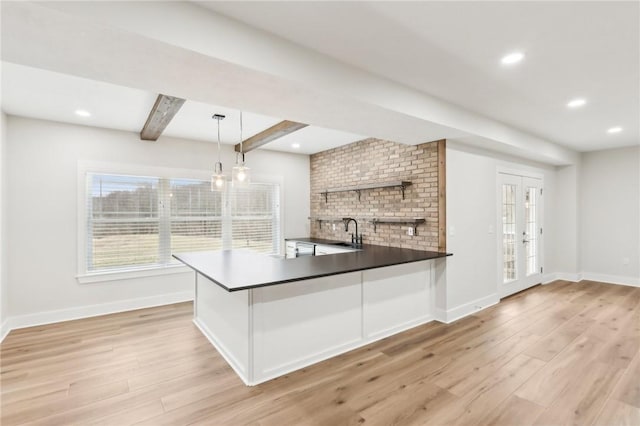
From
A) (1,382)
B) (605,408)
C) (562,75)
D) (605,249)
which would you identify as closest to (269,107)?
(562,75)

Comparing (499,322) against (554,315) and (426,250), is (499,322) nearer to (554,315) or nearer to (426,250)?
(554,315)

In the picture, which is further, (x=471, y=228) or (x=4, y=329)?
(x=471, y=228)

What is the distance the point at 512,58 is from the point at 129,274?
5.15 meters

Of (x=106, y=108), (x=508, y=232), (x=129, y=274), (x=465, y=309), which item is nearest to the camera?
(x=106, y=108)

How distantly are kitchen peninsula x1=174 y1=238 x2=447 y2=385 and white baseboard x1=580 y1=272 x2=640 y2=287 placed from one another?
4.48 meters

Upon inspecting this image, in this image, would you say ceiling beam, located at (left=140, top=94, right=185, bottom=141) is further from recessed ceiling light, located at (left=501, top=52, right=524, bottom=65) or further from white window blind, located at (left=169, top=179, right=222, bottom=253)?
recessed ceiling light, located at (left=501, top=52, right=524, bottom=65)

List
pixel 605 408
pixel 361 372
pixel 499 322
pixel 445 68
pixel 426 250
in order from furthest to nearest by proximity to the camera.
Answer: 1. pixel 426 250
2. pixel 499 322
3. pixel 361 372
4. pixel 445 68
5. pixel 605 408

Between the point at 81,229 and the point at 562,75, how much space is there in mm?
5675

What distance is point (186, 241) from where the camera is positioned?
16.2 ft

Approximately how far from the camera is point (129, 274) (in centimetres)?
440

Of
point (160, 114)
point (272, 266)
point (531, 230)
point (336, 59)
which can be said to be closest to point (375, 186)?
point (272, 266)

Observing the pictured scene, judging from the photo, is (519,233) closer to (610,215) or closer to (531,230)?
(531,230)

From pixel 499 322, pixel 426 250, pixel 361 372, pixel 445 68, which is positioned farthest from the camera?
pixel 426 250

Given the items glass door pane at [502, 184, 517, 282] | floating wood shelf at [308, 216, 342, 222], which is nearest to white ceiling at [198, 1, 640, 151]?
glass door pane at [502, 184, 517, 282]
